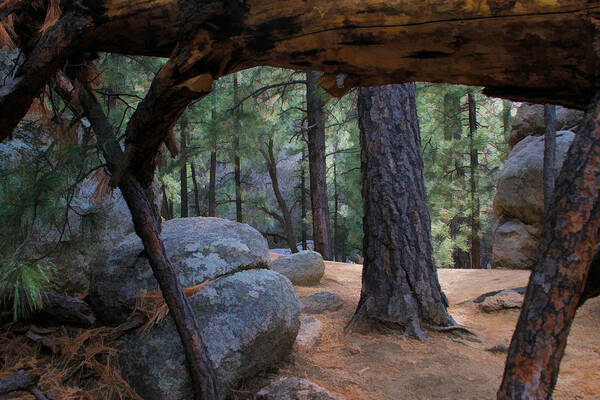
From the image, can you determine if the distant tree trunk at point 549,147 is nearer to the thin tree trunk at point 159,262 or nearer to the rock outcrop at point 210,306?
the rock outcrop at point 210,306

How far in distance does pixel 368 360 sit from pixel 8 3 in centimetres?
382

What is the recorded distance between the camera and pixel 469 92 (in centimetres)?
1158

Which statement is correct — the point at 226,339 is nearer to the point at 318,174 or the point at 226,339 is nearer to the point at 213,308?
the point at 213,308

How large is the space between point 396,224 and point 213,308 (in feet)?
7.79

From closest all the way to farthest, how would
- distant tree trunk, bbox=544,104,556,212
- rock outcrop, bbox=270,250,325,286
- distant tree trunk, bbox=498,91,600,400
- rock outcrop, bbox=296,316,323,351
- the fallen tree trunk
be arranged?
distant tree trunk, bbox=498,91,600,400
the fallen tree trunk
rock outcrop, bbox=296,316,323,351
rock outcrop, bbox=270,250,325,286
distant tree trunk, bbox=544,104,556,212

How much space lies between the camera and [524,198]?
8.87 m

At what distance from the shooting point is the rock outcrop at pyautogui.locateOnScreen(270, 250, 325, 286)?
7125mm

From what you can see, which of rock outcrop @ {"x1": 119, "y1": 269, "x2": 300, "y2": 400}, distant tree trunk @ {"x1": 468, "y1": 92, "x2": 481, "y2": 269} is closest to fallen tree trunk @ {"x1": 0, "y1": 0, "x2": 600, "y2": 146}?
rock outcrop @ {"x1": 119, "y1": 269, "x2": 300, "y2": 400}

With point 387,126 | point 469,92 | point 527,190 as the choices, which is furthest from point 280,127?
point 387,126

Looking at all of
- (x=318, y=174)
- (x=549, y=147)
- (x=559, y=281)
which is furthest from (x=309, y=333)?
(x=318, y=174)

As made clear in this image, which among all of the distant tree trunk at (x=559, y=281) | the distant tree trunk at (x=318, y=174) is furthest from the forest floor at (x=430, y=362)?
the distant tree trunk at (x=318, y=174)

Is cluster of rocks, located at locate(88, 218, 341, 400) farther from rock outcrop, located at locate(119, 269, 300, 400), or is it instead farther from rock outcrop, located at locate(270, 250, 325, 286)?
rock outcrop, located at locate(270, 250, 325, 286)

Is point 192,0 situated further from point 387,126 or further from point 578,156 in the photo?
point 387,126

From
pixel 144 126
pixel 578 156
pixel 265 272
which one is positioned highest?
pixel 144 126
